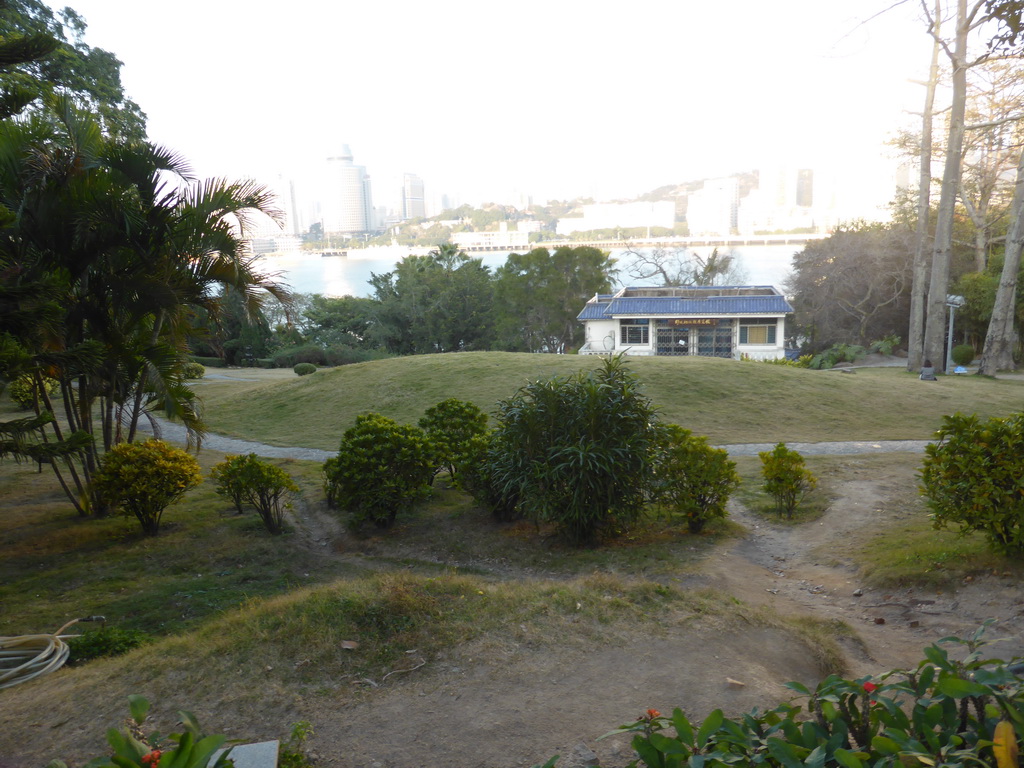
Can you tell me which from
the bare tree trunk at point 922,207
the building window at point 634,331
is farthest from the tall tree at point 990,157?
the building window at point 634,331

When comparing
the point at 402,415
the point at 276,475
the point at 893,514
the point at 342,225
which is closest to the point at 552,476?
the point at 276,475

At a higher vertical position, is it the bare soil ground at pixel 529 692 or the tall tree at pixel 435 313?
the tall tree at pixel 435 313

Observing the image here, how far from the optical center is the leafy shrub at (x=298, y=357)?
33844 mm

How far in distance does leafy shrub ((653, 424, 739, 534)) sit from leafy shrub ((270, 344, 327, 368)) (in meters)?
28.0

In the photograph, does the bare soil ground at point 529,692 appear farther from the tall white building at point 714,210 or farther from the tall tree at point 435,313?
the tall white building at point 714,210

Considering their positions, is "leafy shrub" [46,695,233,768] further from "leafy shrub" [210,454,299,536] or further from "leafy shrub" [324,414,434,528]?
"leafy shrub" [210,454,299,536]

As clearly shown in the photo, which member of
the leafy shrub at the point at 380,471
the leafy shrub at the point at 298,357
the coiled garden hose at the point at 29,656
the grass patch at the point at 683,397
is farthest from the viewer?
the leafy shrub at the point at 298,357

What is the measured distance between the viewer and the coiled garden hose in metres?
4.71

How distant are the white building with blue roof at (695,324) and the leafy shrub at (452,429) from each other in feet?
64.7

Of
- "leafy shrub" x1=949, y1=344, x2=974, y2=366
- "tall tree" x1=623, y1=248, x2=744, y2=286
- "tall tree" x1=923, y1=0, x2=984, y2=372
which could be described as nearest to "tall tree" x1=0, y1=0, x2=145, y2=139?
"tall tree" x1=923, y1=0, x2=984, y2=372

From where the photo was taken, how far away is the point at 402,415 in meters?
14.9

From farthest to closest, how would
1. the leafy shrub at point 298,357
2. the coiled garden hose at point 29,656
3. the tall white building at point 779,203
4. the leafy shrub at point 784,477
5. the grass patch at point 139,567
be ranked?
the tall white building at point 779,203, the leafy shrub at point 298,357, the leafy shrub at point 784,477, the grass patch at point 139,567, the coiled garden hose at point 29,656

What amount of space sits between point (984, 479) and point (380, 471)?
19.0 feet

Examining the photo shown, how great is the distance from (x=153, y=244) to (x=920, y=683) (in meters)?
8.47
